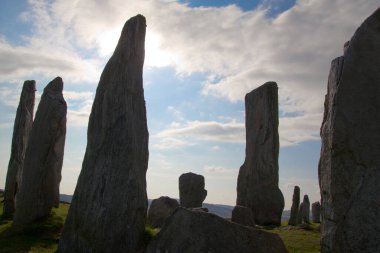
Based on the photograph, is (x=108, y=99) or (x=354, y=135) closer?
(x=354, y=135)

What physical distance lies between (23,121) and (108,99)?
11427 mm

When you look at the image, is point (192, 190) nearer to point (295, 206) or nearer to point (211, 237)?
point (295, 206)

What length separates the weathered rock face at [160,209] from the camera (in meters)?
18.8

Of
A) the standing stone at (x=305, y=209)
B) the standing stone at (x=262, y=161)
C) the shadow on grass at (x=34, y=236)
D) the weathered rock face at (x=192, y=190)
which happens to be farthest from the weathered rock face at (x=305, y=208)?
the shadow on grass at (x=34, y=236)

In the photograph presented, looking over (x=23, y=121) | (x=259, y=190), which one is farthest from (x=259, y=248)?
(x=23, y=121)

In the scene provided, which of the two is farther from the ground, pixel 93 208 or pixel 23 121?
pixel 23 121

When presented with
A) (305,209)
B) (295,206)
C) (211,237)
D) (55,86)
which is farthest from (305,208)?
(211,237)

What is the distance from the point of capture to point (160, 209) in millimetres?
19109

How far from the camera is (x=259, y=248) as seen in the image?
833 centimetres

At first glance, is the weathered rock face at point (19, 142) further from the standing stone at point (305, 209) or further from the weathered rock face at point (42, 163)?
the standing stone at point (305, 209)

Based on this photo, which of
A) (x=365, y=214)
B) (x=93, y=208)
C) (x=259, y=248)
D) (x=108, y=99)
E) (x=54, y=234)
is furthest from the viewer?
(x=54, y=234)

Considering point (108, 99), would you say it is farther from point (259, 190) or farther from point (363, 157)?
point (259, 190)

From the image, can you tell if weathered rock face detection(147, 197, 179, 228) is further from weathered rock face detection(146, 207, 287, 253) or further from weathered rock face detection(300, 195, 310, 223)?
weathered rock face detection(300, 195, 310, 223)

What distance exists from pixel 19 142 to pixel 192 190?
9.32m
